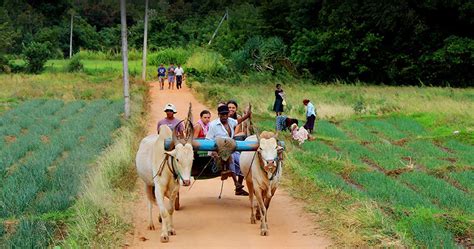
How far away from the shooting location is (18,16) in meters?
48.3

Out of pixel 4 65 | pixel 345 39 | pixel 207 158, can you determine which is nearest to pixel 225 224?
pixel 207 158

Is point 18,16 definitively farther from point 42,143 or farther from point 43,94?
point 42,143

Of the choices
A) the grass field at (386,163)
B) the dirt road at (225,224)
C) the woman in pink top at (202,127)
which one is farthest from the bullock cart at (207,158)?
the grass field at (386,163)

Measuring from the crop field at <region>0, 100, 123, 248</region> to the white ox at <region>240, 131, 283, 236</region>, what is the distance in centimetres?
212

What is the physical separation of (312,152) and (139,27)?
29.5 metres

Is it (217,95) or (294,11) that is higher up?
(294,11)

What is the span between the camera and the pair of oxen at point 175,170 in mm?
6852

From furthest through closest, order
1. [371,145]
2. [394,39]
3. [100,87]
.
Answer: [394,39] < [100,87] < [371,145]

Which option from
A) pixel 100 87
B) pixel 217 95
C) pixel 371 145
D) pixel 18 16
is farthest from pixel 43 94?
pixel 18 16

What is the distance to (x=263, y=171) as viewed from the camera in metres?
7.48

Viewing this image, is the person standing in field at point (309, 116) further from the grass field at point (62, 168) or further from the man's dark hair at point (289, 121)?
the grass field at point (62, 168)

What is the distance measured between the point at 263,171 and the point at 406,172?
17.2 ft

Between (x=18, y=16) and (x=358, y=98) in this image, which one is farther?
(x=18, y=16)

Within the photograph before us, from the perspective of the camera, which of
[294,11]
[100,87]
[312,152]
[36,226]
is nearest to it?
[36,226]
